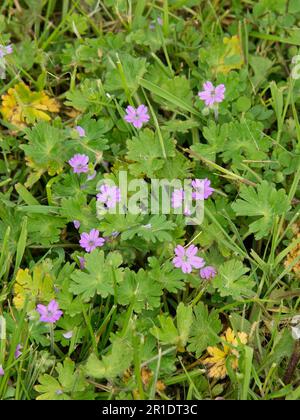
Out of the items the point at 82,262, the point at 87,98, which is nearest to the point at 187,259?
the point at 82,262

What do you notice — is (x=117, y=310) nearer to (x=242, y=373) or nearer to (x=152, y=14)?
(x=242, y=373)

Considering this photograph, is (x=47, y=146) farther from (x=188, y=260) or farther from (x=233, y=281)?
(x=233, y=281)

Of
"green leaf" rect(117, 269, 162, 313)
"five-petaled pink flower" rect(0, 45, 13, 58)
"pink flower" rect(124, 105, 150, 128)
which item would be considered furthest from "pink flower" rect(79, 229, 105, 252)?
"five-petaled pink flower" rect(0, 45, 13, 58)

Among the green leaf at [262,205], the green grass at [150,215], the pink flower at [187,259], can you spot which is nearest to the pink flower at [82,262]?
the green grass at [150,215]

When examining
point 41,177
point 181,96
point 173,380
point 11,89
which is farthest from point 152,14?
point 173,380

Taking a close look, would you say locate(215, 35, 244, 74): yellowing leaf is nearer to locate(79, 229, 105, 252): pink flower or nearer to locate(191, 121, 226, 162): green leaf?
locate(191, 121, 226, 162): green leaf

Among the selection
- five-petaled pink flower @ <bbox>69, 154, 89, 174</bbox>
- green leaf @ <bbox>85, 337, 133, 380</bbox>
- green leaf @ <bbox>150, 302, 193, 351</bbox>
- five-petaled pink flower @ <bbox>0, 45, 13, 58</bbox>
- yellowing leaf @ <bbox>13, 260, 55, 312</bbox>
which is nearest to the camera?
green leaf @ <bbox>85, 337, 133, 380</bbox>

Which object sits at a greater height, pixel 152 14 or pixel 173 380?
pixel 152 14

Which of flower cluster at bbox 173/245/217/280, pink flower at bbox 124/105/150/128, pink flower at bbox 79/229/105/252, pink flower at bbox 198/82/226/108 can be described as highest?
pink flower at bbox 198/82/226/108
